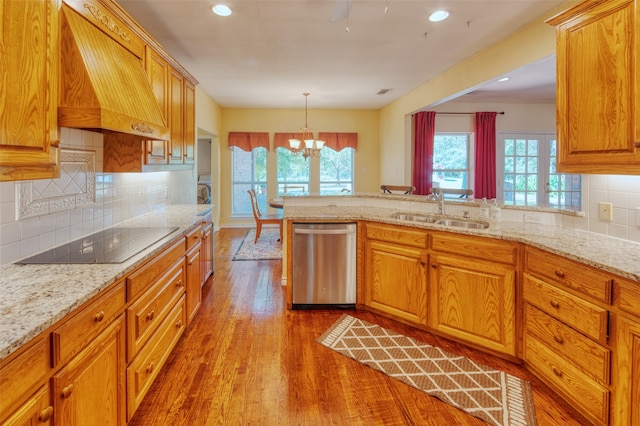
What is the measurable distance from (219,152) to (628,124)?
6830mm

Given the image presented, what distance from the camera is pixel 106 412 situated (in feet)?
4.66

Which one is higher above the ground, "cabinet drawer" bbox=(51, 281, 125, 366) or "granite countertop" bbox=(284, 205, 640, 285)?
"granite countertop" bbox=(284, 205, 640, 285)

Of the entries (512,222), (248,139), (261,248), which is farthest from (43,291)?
(248,139)

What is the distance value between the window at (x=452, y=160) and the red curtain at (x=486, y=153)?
11.3 inches

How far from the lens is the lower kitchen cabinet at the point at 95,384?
1.13 meters

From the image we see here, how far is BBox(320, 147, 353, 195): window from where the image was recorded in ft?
25.5

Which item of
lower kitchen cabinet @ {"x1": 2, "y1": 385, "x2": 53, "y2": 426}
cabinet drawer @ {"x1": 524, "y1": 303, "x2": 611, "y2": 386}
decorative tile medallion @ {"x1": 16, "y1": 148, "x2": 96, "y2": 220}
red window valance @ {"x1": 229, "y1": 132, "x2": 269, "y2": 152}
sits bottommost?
cabinet drawer @ {"x1": 524, "y1": 303, "x2": 611, "y2": 386}

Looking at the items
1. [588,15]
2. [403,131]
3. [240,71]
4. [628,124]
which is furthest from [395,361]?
[403,131]

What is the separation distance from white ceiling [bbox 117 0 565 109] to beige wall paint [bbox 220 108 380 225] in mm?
1706

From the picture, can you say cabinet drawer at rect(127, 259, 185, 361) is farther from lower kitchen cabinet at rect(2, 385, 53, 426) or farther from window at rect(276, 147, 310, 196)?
window at rect(276, 147, 310, 196)

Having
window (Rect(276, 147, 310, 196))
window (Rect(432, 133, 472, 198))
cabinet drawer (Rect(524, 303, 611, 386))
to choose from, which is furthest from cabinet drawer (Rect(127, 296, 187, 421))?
window (Rect(432, 133, 472, 198))

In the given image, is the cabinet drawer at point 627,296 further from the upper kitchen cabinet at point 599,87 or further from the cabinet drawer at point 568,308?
the upper kitchen cabinet at point 599,87

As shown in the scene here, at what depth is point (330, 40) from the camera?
359 centimetres

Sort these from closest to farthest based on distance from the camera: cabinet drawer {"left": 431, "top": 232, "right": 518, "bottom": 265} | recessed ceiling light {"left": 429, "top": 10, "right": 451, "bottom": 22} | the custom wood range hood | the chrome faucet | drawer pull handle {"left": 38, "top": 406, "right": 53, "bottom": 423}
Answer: drawer pull handle {"left": 38, "top": 406, "right": 53, "bottom": 423} → the custom wood range hood → cabinet drawer {"left": 431, "top": 232, "right": 518, "bottom": 265} → recessed ceiling light {"left": 429, "top": 10, "right": 451, "bottom": 22} → the chrome faucet
